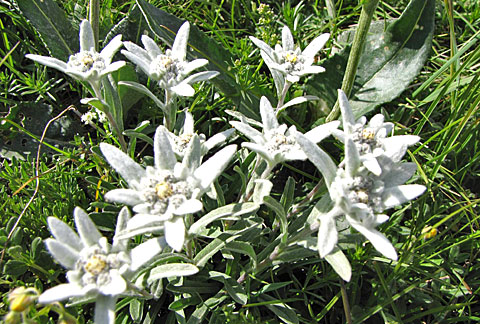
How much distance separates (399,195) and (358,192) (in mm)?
200

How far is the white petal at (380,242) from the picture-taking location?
194 cm

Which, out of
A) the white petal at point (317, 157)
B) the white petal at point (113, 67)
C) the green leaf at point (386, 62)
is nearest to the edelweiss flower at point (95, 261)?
the white petal at point (317, 157)

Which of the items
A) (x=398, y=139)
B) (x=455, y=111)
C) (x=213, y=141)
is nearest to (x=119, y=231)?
(x=213, y=141)

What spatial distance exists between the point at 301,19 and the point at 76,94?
204 centimetres

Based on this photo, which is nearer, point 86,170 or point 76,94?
point 86,170

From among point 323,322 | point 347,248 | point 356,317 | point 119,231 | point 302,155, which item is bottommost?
point 323,322

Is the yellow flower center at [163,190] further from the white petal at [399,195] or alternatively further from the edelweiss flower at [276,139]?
the white petal at [399,195]

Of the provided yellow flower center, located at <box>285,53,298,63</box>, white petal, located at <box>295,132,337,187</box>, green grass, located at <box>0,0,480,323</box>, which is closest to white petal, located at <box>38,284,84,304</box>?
green grass, located at <box>0,0,480,323</box>

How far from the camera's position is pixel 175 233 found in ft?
6.26

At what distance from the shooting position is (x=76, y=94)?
3.80m

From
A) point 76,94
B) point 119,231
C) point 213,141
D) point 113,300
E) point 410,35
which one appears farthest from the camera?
point 76,94

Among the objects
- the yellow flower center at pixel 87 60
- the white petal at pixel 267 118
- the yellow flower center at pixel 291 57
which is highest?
the yellow flower center at pixel 87 60

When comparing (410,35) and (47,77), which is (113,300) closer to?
(47,77)

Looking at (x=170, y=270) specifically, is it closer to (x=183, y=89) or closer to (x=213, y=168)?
(x=213, y=168)
